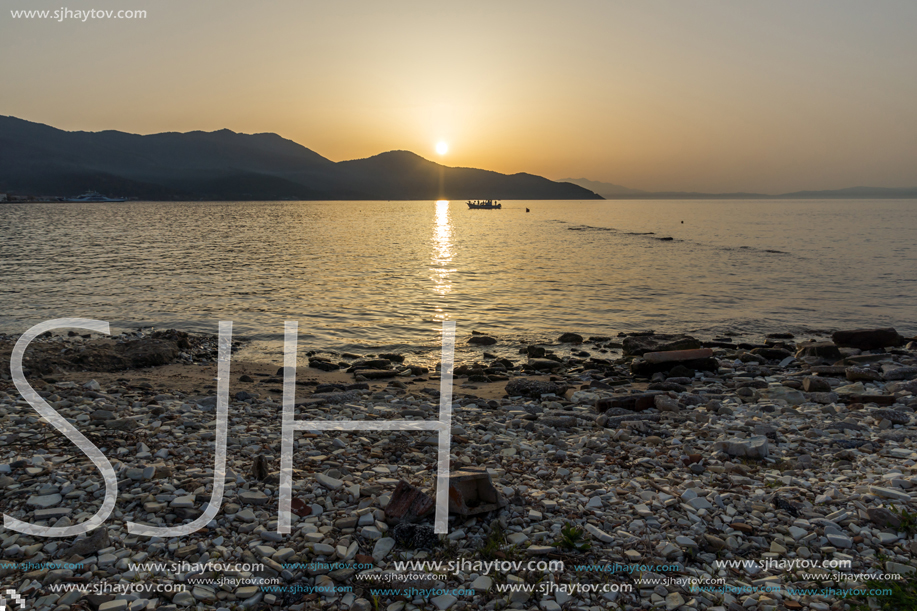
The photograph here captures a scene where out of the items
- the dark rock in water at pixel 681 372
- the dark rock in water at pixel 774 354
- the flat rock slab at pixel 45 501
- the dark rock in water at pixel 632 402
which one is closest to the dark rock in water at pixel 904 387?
the dark rock in water at pixel 681 372

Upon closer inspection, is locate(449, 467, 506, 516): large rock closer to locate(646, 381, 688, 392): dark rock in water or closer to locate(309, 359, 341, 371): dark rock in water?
locate(646, 381, 688, 392): dark rock in water

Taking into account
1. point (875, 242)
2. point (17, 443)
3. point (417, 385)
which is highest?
point (875, 242)

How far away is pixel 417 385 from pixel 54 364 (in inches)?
329

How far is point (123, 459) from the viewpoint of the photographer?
6320 mm

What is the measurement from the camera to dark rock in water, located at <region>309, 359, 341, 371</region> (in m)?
14.5

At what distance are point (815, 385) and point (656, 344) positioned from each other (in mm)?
4887

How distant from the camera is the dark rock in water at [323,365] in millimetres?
14492

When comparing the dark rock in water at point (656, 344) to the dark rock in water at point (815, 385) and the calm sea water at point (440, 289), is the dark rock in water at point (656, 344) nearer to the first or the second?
the calm sea water at point (440, 289)

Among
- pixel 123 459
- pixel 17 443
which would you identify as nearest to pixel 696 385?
pixel 123 459

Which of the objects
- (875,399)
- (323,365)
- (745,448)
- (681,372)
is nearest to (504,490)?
(745,448)

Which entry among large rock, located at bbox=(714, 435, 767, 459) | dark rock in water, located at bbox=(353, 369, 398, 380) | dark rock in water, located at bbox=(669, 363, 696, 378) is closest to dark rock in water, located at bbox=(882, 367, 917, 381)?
dark rock in water, located at bbox=(669, 363, 696, 378)

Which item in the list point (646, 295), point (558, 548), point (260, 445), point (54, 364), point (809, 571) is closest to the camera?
point (809, 571)

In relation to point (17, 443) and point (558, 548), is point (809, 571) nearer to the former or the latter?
point (558, 548)

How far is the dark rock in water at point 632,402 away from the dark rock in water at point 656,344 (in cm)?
500
